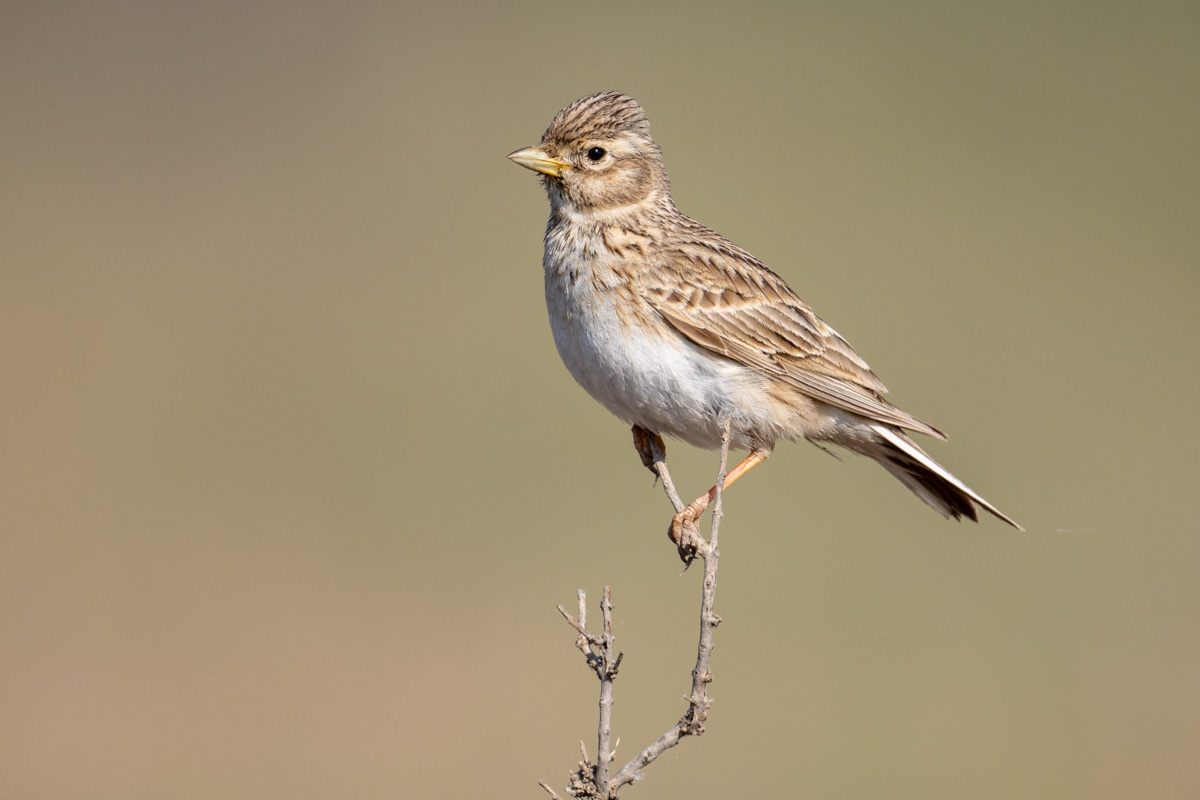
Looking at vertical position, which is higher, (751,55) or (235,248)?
(751,55)

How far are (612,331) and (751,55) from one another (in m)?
11.1

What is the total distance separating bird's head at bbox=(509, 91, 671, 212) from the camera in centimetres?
554

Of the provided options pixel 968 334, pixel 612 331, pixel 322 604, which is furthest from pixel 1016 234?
pixel 612 331

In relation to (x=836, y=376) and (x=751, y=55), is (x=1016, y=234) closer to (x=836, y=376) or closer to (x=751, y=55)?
(x=751, y=55)

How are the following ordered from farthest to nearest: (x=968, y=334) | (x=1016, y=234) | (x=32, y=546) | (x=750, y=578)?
(x=1016, y=234) < (x=968, y=334) < (x=32, y=546) < (x=750, y=578)

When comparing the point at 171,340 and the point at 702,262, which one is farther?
the point at 171,340

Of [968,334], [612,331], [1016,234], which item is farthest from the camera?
[1016,234]

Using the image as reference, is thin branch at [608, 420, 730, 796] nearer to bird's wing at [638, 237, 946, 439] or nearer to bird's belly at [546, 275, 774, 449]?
bird's belly at [546, 275, 774, 449]

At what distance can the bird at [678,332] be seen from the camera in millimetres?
5195

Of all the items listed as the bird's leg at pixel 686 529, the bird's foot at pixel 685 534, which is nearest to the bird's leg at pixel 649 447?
the bird's leg at pixel 686 529

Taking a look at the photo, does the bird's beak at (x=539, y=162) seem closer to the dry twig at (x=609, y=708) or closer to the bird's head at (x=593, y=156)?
the bird's head at (x=593, y=156)

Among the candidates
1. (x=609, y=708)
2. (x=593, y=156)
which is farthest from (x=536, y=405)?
(x=609, y=708)

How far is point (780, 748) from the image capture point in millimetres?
8422

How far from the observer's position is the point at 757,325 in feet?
18.3
